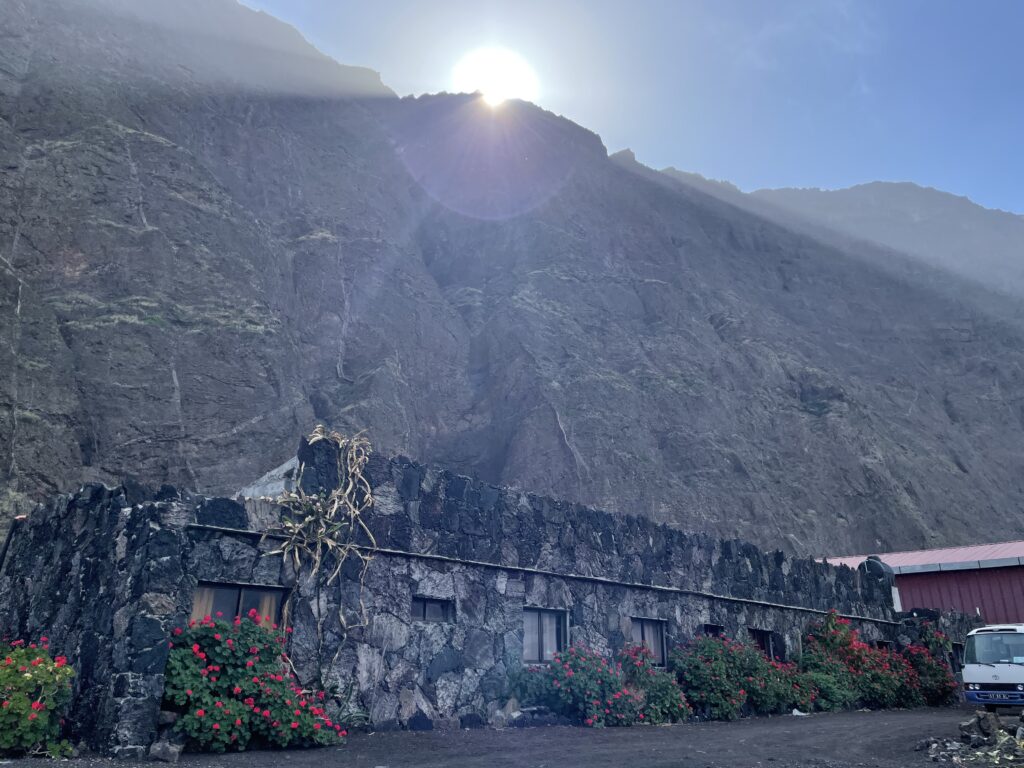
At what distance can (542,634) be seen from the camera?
1193 centimetres

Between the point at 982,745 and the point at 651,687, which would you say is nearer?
the point at 982,745

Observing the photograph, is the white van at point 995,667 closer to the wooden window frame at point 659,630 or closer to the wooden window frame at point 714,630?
the wooden window frame at point 714,630

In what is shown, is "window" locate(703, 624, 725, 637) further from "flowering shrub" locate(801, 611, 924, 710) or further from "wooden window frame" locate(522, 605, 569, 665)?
"wooden window frame" locate(522, 605, 569, 665)

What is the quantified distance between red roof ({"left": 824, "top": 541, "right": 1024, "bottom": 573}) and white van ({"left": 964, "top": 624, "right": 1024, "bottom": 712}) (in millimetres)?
9078

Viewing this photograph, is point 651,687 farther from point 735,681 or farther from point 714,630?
point 714,630

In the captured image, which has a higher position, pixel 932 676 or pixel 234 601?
pixel 234 601

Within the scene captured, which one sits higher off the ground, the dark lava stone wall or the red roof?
the red roof

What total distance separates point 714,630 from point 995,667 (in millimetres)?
4997

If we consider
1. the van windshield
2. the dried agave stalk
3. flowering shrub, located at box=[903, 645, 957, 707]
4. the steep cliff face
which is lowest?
flowering shrub, located at box=[903, 645, 957, 707]

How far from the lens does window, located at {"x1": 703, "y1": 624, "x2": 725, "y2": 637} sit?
1455 cm

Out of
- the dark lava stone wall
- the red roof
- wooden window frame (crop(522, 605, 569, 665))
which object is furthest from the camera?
the red roof

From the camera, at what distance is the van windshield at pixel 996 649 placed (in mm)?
13930

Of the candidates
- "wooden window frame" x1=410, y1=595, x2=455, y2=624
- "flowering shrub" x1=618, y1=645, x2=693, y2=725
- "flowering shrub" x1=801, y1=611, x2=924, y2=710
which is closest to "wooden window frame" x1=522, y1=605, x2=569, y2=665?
"flowering shrub" x1=618, y1=645, x2=693, y2=725

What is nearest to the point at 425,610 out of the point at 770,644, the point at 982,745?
the point at 982,745
